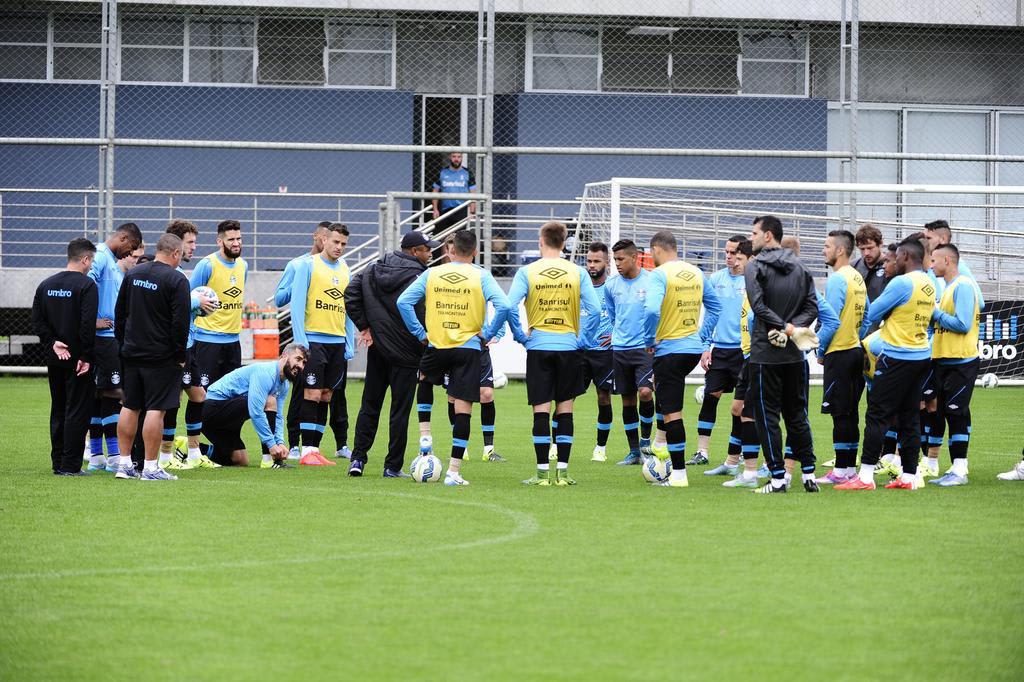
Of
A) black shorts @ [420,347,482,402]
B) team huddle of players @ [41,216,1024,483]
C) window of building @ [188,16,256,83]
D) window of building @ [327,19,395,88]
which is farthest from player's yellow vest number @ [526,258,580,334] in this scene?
window of building @ [188,16,256,83]

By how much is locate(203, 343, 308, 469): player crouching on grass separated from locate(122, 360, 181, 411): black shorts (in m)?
1.13

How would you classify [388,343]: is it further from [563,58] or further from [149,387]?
[563,58]

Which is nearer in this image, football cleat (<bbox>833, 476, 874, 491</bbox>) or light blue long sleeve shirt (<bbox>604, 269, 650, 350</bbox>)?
football cleat (<bbox>833, 476, 874, 491</bbox>)

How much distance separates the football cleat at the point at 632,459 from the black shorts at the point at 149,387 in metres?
4.24

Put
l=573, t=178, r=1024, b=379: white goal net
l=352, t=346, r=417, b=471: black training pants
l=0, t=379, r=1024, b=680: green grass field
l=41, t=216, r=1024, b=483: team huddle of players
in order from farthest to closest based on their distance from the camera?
l=573, t=178, r=1024, b=379: white goal net
l=352, t=346, r=417, b=471: black training pants
l=41, t=216, r=1024, b=483: team huddle of players
l=0, t=379, r=1024, b=680: green grass field

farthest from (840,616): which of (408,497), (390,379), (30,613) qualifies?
(390,379)

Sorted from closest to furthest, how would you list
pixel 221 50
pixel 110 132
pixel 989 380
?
pixel 110 132 → pixel 989 380 → pixel 221 50

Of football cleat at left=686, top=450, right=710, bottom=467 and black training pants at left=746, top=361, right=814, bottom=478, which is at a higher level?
black training pants at left=746, top=361, right=814, bottom=478

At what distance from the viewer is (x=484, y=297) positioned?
34.8ft

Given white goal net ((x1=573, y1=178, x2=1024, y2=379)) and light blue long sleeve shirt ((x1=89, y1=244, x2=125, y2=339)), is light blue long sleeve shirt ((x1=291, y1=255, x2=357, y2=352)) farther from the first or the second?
white goal net ((x1=573, y1=178, x2=1024, y2=379))

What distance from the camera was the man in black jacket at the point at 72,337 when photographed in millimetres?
10859

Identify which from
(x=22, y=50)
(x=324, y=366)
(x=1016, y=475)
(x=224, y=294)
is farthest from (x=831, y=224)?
(x=22, y=50)

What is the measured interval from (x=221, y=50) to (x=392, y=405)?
17126mm

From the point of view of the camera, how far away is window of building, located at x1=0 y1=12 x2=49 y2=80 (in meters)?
25.7
